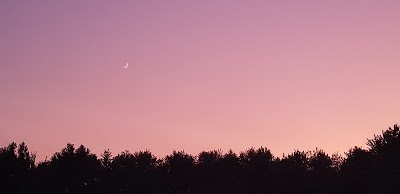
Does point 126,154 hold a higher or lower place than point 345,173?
higher

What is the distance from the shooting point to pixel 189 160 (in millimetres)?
79938

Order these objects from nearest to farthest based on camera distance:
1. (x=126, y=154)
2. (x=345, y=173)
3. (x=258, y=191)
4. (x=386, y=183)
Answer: (x=386, y=183) < (x=345, y=173) < (x=258, y=191) < (x=126, y=154)

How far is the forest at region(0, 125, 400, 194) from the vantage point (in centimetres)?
6209

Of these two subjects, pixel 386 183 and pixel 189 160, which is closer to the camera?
pixel 386 183

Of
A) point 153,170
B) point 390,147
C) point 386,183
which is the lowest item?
point 386,183

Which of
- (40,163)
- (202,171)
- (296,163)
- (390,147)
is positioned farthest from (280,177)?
(40,163)

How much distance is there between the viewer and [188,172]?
77.6m

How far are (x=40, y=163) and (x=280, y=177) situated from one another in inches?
1572

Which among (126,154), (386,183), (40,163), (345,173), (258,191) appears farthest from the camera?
(126,154)

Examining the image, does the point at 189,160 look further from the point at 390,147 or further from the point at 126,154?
the point at 390,147

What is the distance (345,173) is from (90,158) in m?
41.7

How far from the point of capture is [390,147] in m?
54.2

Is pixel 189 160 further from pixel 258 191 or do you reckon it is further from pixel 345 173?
pixel 345 173

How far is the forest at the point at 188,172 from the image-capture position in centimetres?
6209
